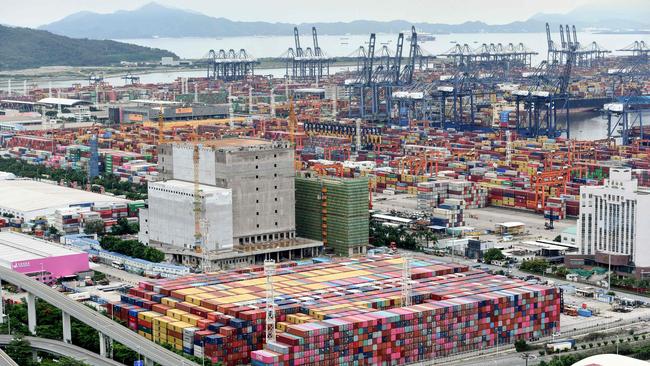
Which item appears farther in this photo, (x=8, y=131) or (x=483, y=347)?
(x=8, y=131)

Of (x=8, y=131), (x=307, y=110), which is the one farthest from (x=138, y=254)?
(x=307, y=110)

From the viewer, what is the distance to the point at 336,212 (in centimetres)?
2459

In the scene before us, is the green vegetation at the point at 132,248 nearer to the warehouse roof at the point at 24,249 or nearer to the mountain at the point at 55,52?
the warehouse roof at the point at 24,249

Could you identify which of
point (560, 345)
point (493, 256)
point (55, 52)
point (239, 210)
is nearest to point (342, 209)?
point (239, 210)

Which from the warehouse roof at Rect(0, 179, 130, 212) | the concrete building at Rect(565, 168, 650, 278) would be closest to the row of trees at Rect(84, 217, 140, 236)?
the warehouse roof at Rect(0, 179, 130, 212)

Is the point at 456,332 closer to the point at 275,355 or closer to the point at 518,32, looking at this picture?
the point at 275,355

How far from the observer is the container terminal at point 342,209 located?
17359 millimetres

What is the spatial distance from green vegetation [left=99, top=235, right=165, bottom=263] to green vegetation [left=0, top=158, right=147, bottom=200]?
537 cm

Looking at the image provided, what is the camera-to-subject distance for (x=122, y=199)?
97.1 ft

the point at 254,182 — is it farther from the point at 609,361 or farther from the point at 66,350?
the point at 609,361

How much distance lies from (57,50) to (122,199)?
65.7m

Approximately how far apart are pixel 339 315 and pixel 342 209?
729 centimetres

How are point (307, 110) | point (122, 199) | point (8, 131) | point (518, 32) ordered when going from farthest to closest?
1. point (518, 32)
2. point (307, 110)
3. point (8, 131)
4. point (122, 199)

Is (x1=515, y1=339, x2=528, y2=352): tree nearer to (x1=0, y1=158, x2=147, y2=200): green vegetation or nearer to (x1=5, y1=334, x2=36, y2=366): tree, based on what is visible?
(x1=5, y1=334, x2=36, y2=366): tree
